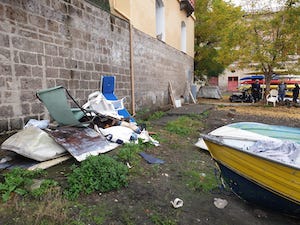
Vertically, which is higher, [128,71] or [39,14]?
[39,14]

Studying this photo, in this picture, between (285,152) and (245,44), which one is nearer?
(285,152)

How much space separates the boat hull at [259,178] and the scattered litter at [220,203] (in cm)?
23

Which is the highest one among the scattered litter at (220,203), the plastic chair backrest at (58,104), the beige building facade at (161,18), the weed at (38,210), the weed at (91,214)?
the beige building facade at (161,18)

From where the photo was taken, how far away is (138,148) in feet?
14.3

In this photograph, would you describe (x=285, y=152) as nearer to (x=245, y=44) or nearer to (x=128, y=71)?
(x=128, y=71)

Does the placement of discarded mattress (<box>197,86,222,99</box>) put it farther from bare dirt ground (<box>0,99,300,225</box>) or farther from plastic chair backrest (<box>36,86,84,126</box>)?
plastic chair backrest (<box>36,86,84,126</box>)

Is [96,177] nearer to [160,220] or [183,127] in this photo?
[160,220]

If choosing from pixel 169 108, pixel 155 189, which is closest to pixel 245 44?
pixel 169 108

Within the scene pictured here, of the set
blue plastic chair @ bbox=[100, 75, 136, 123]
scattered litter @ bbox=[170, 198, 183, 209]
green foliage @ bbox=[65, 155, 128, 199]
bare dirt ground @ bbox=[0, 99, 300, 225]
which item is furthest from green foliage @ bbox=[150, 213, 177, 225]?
blue plastic chair @ bbox=[100, 75, 136, 123]

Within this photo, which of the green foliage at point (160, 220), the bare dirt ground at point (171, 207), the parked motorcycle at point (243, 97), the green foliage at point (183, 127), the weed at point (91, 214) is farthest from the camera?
the parked motorcycle at point (243, 97)

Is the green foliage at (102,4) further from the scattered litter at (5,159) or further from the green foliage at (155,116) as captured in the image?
the scattered litter at (5,159)

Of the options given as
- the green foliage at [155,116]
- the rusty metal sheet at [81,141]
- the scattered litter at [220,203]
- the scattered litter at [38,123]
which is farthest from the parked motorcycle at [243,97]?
the scattered litter at [38,123]

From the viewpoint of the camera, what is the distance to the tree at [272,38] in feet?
40.6

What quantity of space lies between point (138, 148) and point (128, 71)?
3.79 m
